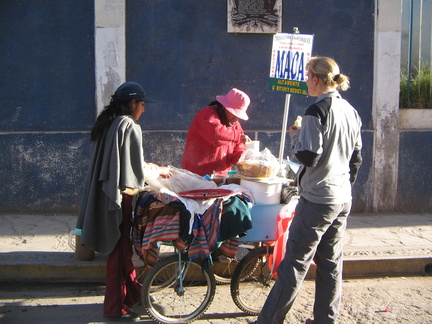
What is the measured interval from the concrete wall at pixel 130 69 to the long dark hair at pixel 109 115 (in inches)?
103

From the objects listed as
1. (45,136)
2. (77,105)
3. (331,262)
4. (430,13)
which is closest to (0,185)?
(45,136)

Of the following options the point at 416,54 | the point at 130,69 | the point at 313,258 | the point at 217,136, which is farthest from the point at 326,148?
the point at 416,54

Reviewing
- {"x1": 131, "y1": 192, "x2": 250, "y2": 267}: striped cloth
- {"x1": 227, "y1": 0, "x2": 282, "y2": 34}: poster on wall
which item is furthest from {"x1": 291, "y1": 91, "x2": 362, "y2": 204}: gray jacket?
{"x1": 227, "y1": 0, "x2": 282, "y2": 34}: poster on wall

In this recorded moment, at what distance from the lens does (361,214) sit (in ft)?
22.1

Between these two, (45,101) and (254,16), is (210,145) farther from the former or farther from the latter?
(45,101)

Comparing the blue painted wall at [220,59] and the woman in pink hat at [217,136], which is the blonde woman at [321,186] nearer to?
the woman in pink hat at [217,136]

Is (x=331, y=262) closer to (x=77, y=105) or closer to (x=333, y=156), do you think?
(x=333, y=156)

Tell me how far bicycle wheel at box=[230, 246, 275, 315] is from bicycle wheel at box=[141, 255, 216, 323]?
0.22 meters

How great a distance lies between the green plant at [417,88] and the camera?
691cm

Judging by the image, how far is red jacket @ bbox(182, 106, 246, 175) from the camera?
4.58 metres

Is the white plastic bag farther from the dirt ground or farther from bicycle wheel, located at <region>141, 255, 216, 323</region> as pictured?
the dirt ground

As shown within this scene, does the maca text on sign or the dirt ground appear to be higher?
the maca text on sign

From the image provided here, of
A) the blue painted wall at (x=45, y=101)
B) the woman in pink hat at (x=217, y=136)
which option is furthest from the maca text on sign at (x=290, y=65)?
the blue painted wall at (x=45, y=101)

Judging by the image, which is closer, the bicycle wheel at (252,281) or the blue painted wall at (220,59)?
the bicycle wheel at (252,281)
